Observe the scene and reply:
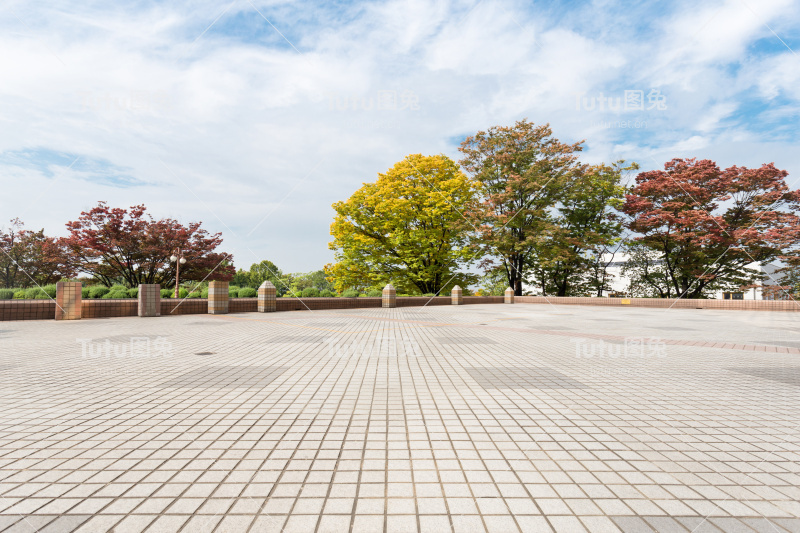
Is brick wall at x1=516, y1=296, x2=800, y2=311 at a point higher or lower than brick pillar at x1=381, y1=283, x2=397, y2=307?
lower

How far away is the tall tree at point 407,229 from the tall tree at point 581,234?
21.3ft

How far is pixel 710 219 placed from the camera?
26.7 m

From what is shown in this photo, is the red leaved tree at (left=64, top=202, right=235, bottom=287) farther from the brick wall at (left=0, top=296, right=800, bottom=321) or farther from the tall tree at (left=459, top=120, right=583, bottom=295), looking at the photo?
the tall tree at (left=459, top=120, right=583, bottom=295)

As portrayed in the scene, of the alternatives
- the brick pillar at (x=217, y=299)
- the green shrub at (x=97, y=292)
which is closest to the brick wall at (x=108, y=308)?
the brick pillar at (x=217, y=299)

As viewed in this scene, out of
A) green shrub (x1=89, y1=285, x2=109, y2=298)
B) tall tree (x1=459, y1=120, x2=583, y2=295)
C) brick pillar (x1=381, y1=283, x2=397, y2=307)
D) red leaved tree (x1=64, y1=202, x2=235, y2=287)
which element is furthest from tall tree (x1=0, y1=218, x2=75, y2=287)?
tall tree (x1=459, y1=120, x2=583, y2=295)

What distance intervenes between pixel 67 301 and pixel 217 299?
493 cm

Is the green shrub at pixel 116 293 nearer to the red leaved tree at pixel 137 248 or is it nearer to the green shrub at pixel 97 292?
the green shrub at pixel 97 292

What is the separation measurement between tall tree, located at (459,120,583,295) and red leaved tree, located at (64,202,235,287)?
1930 cm

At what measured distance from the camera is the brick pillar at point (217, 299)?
16.8 metres

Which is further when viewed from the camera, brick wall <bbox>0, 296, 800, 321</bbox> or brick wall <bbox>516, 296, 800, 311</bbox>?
brick wall <bbox>516, 296, 800, 311</bbox>
